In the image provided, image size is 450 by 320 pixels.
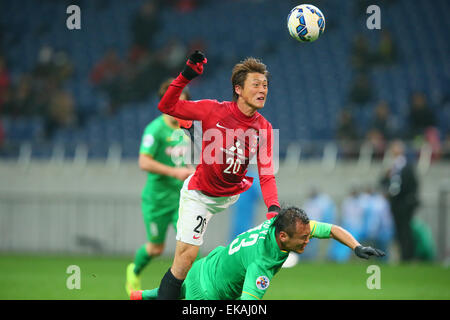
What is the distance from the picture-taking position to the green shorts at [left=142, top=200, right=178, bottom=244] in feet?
28.0

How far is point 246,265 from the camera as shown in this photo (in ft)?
19.6

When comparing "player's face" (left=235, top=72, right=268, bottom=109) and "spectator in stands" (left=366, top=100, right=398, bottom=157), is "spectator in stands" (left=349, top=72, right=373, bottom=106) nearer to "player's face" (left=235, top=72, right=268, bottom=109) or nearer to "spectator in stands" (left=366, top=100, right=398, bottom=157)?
"spectator in stands" (left=366, top=100, right=398, bottom=157)

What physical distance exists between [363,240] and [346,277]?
4479mm

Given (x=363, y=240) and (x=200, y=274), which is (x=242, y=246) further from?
(x=363, y=240)

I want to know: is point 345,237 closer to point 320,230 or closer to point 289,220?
point 320,230

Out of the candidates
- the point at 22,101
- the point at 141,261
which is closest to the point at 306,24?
the point at 141,261

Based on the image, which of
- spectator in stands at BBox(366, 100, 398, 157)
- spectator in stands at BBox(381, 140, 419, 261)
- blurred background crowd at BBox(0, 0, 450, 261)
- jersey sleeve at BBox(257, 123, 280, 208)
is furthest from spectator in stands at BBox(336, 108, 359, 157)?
jersey sleeve at BBox(257, 123, 280, 208)

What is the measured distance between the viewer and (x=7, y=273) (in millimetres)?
11078

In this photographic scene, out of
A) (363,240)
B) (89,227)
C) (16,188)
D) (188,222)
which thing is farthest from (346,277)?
(16,188)

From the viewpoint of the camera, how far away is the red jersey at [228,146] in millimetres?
6296

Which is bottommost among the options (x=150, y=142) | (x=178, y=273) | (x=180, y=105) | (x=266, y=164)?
(x=178, y=273)

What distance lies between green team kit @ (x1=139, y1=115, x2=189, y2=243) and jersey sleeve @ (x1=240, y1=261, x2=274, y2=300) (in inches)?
117

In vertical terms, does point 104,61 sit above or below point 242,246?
above

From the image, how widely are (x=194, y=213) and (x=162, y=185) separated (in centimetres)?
221
